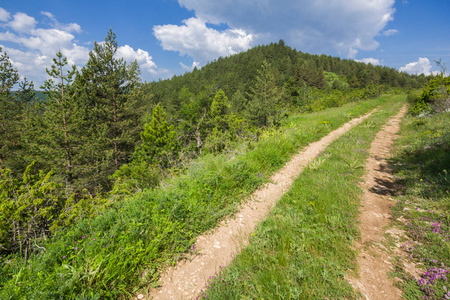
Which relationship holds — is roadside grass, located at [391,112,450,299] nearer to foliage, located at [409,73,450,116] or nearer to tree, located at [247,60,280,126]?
foliage, located at [409,73,450,116]

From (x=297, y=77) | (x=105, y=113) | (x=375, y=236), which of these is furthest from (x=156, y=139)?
(x=297, y=77)

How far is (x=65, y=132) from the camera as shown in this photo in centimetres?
1443

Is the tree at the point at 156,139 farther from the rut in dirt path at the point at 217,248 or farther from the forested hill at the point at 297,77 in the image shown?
the forested hill at the point at 297,77

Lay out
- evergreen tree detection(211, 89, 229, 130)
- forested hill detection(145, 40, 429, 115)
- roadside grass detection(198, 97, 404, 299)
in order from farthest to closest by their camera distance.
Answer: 1. forested hill detection(145, 40, 429, 115)
2. evergreen tree detection(211, 89, 229, 130)
3. roadside grass detection(198, 97, 404, 299)

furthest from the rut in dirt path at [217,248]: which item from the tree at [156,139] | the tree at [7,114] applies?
the tree at [7,114]

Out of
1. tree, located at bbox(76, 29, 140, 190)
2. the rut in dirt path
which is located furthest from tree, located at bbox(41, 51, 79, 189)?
the rut in dirt path

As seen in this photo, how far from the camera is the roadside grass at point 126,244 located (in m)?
2.14

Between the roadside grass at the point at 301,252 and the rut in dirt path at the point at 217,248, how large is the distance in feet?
0.66

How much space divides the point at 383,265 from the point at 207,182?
3.62 metres

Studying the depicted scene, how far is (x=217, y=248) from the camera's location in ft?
10.6

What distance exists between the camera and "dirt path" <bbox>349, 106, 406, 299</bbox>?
2281 mm

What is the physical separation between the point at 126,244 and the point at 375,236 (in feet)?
14.3

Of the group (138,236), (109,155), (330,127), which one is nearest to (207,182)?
(138,236)

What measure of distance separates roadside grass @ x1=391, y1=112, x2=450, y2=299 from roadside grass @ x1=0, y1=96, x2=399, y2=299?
3077 mm
